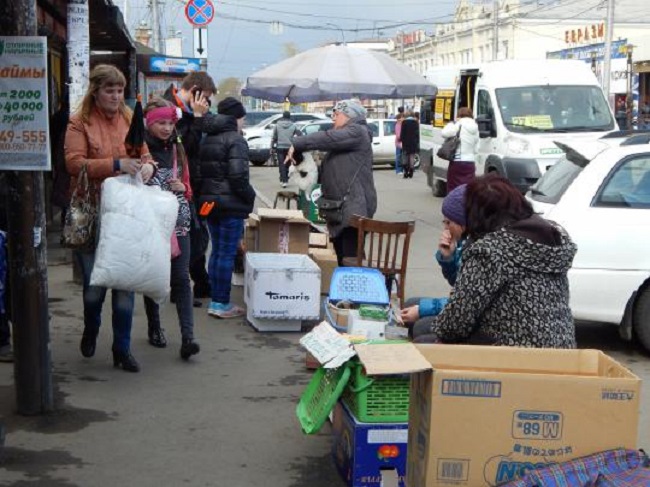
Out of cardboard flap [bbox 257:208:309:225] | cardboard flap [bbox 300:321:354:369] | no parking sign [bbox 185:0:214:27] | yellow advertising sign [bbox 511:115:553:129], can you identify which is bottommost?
cardboard flap [bbox 300:321:354:369]

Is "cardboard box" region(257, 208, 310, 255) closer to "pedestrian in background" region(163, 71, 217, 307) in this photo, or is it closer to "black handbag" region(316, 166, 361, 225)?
"black handbag" region(316, 166, 361, 225)

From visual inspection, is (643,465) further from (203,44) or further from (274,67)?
(203,44)

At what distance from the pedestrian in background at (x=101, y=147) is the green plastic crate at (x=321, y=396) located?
5.89 feet

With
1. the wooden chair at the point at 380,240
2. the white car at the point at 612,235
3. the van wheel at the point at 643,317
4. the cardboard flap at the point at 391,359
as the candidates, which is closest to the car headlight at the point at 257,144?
the wooden chair at the point at 380,240

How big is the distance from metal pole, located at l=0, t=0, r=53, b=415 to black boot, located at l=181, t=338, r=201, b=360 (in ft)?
4.36

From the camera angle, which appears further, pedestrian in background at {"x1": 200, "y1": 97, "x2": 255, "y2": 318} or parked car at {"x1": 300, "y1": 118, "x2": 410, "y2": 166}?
parked car at {"x1": 300, "y1": 118, "x2": 410, "y2": 166}

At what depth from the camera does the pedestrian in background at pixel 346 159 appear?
8.03 metres

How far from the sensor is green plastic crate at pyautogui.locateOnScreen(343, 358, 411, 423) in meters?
4.28

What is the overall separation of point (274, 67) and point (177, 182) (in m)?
8.04

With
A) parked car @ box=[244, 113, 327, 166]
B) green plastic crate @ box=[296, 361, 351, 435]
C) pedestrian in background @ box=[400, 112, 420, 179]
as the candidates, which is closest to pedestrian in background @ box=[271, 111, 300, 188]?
pedestrian in background @ box=[400, 112, 420, 179]

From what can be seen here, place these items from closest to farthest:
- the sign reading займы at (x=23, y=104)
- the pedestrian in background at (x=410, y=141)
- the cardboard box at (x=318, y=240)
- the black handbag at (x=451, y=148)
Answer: the sign reading займы at (x=23, y=104) → the cardboard box at (x=318, y=240) → the black handbag at (x=451, y=148) → the pedestrian in background at (x=410, y=141)

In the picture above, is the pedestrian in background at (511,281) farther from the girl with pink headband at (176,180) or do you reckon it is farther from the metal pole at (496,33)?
the metal pole at (496,33)

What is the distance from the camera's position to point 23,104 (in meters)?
5.09

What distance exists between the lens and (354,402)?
4.37m
